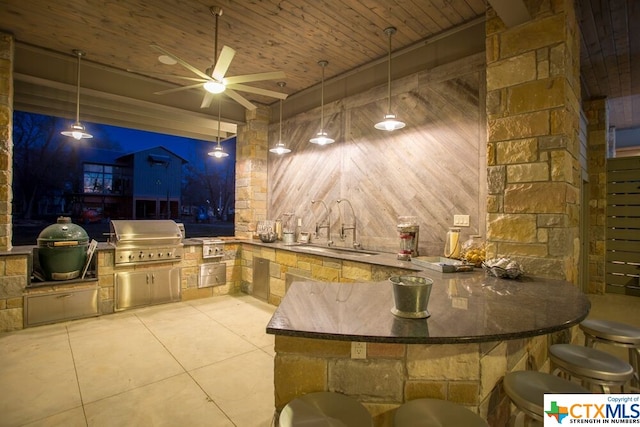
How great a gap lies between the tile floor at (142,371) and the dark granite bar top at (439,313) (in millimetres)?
1049

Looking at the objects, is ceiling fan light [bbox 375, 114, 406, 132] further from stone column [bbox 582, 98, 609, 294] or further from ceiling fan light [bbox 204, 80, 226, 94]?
stone column [bbox 582, 98, 609, 294]

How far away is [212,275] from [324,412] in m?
4.07

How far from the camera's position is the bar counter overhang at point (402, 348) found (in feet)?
3.76

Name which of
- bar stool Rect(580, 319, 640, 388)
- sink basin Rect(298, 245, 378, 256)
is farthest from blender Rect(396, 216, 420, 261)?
bar stool Rect(580, 319, 640, 388)

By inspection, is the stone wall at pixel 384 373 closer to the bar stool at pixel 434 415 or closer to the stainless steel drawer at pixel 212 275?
the bar stool at pixel 434 415

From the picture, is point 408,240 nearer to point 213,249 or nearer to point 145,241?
point 213,249

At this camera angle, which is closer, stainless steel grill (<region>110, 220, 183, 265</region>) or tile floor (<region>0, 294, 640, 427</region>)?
tile floor (<region>0, 294, 640, 427</region>)

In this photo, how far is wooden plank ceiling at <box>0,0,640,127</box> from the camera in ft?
9.39

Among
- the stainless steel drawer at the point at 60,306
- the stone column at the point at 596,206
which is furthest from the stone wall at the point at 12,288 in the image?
the stone column at the point at 596,206

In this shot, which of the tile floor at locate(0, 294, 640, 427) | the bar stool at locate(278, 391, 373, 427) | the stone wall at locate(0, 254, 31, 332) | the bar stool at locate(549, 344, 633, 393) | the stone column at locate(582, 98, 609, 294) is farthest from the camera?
the stone column at locate(582, 98, 609, 294)

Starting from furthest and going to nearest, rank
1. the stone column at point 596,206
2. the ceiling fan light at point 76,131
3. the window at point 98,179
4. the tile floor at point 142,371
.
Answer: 1. the window at point 98,179
2. the stone column at point 596,206
3. the ceiling fan light at point 76,131
4. the tile floor at point 142,371

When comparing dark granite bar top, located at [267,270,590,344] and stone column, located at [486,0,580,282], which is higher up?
stone column, located at [486,0,580,282]

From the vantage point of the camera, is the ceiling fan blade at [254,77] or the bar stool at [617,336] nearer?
the bar stool at [617,336]

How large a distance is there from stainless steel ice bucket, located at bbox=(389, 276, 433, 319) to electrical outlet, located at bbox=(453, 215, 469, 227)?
208 cm
